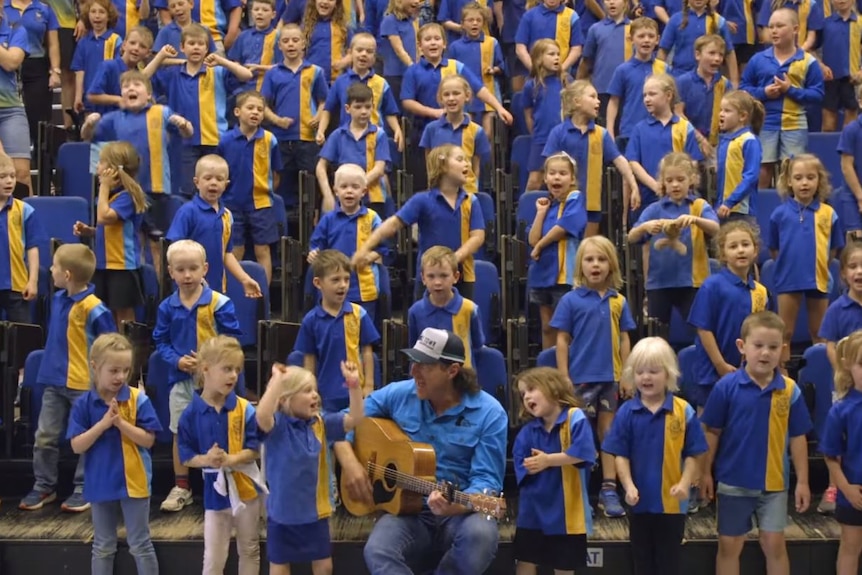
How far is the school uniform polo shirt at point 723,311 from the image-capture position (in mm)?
6254

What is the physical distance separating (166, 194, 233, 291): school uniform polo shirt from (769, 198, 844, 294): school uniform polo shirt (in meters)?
2.67

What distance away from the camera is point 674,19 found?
30.2 feet

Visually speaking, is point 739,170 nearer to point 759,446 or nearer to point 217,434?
point 759,446

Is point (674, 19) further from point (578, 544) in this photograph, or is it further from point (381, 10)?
point (578, 544)

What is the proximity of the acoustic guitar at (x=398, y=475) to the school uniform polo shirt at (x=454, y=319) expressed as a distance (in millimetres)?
992

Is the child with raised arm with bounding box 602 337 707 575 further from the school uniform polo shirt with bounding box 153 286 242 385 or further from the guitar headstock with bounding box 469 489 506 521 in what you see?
the school uniform polo shirt with bounding box 153 286 242 385

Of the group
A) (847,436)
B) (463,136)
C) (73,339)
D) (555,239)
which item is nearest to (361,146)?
(463,136)

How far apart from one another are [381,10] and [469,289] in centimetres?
338

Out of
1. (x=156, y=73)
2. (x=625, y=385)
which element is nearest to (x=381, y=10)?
(x=156, y=73)

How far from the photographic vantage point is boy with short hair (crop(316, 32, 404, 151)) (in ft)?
28.0

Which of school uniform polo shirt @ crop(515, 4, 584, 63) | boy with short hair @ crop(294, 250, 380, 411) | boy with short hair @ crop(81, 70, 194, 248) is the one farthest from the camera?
school uniform polo shirt @ crop(515, 4, 584, 63)

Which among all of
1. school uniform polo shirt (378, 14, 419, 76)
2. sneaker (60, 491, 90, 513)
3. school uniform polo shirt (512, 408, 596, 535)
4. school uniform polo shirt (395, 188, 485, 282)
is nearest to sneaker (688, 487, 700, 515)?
school uniform polo shirt (512, 408, 596, 535)

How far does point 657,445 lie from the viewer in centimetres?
545

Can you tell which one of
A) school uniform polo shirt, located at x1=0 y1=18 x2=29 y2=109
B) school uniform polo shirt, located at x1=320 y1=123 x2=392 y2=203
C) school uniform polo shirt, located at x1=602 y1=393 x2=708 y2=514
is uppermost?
school uniform polo shirt, located at x1=0 y1=18 x2=29 y2=109
